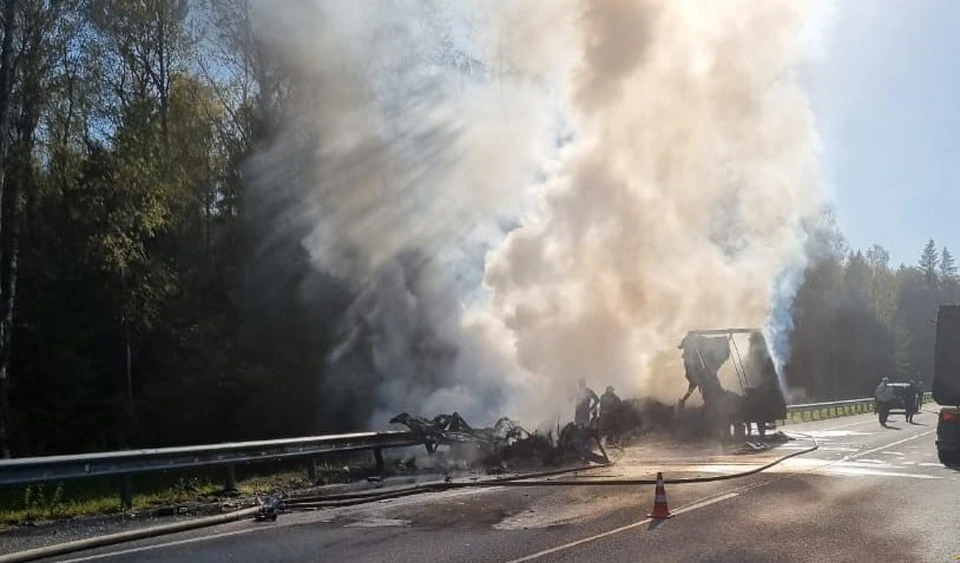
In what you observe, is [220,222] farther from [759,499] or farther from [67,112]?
[759,499]

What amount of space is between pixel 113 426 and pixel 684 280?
15.8 metres

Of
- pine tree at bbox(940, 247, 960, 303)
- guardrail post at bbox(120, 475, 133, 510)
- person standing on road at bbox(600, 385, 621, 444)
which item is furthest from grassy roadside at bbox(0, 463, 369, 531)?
pine tree at bbox(940, 247, 960, 303)

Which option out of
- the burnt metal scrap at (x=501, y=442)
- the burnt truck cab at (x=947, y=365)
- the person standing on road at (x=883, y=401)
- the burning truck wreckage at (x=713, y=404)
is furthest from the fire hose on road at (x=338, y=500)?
the person standing on road at (x=883, y=401)

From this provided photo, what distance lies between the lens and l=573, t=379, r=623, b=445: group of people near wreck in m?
18.7

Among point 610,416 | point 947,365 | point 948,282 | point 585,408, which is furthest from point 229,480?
point 948,282

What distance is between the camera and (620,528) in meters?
10.1

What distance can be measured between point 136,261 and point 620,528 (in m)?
18.6

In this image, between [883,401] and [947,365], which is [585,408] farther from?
[883,401]

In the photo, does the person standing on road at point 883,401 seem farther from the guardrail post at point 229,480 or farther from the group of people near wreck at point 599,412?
the guardrail post at point 229,480

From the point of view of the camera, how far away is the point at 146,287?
25.6m

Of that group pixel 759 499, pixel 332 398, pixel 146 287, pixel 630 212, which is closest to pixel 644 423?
pixel 630 212

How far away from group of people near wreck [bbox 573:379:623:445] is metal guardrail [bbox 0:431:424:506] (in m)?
3.23

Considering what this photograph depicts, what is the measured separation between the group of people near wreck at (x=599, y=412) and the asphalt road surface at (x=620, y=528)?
3491 mm

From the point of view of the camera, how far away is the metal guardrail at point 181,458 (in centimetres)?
1101
